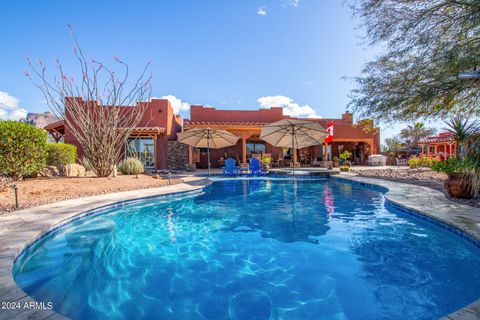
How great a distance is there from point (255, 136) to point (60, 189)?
1341 centimetres

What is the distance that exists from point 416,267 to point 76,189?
8679 mm

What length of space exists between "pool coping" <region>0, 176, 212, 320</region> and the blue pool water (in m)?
0.19

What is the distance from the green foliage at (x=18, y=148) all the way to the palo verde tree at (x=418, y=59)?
439 inches

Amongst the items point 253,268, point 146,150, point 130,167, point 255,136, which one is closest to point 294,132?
point 253,268

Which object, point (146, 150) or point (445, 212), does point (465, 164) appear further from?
point (146, 150)

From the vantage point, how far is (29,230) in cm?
368

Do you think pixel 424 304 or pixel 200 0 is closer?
pixel 424 304

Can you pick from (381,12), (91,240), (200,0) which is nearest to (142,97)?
(200,0)

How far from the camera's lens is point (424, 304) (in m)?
2.36

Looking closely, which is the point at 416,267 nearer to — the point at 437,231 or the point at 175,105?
the point at 437,231

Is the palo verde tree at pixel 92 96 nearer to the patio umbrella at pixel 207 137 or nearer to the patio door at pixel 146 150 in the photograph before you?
the patio umbrella at pixel 207 137

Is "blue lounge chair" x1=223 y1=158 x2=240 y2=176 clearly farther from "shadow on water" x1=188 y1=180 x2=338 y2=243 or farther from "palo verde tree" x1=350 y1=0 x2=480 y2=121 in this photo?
"palo verde tree" x1=350 y1=0 x2=480 y2=121

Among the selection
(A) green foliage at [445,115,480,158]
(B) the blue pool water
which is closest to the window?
(A) green foliage at [445,115,480,158]

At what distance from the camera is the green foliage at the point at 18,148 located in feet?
22.2
